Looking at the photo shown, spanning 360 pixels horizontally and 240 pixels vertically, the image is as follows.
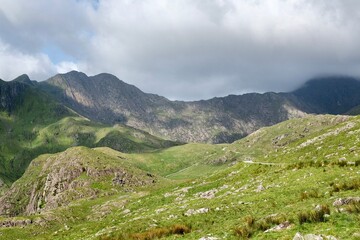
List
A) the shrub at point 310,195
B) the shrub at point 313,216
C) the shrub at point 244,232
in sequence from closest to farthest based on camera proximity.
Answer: the shrub at point 313,216 → the shrub at point 244,232 → the shrub at point 310,195

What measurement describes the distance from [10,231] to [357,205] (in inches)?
3446

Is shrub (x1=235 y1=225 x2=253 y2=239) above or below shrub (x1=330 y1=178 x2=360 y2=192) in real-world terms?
below

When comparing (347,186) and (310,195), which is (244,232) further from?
(347,186)

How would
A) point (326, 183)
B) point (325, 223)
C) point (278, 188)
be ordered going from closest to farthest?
point (325, 223), point (326, 183), point (278, 188)

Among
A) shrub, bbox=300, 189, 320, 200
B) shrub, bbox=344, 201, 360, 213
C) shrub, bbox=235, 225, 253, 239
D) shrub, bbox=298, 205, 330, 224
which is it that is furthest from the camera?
shrub, bbox=300, 189, 320, 200

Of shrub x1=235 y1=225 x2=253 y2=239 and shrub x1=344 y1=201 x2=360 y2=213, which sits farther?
shrub x1=235 y1=225 x2=253 y2=239

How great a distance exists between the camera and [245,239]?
81.6 feet

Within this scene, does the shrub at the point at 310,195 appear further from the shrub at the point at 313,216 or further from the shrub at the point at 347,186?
the shrub at the point at 313,216

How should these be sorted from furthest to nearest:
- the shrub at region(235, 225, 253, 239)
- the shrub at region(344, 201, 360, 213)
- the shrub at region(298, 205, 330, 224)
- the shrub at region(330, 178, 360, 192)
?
the shrub at region(330, 178, 360, 192) → the shrub at region(235, 225, 253, 239) → the shrub at region(298, 205, 330, 224) → the shrub at region(344, 201, 360, 213)

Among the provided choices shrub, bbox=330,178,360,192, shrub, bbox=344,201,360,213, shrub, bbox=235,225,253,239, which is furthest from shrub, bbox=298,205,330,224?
shrub, bbox=330,178,360,192

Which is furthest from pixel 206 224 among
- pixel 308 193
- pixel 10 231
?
pixel 10 231

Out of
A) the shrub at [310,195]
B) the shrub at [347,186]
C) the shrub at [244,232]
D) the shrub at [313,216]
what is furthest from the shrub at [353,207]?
the shrub at [310,195]

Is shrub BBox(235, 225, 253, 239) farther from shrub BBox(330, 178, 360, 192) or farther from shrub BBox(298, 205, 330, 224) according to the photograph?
shrub BBox(330, 178, 360, 192)

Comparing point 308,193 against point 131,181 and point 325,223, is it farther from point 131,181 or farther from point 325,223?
point 131,181
